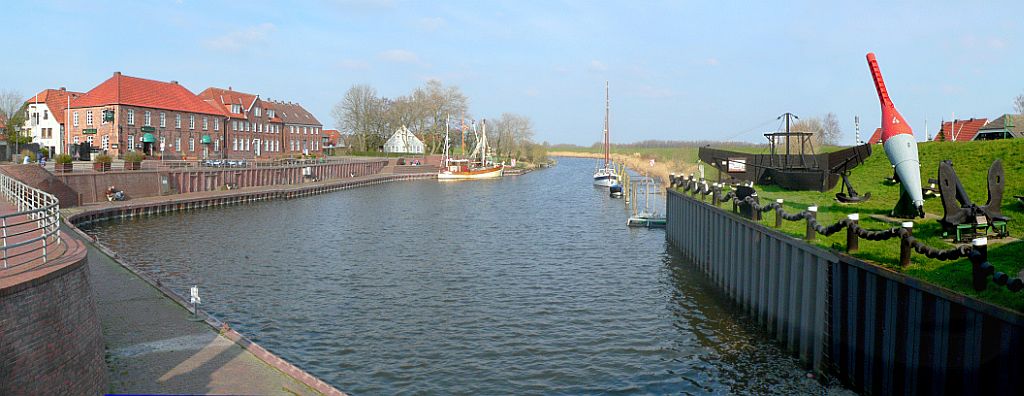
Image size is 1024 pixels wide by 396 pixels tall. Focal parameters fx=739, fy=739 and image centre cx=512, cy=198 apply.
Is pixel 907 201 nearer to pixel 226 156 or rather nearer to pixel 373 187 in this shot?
pixel 373 187

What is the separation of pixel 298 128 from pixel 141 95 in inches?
1702

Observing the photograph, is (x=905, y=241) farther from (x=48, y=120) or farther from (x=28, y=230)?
(x=48, y=120)

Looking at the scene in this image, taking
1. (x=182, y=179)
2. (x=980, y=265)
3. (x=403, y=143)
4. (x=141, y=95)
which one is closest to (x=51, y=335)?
(x=980, y=265)

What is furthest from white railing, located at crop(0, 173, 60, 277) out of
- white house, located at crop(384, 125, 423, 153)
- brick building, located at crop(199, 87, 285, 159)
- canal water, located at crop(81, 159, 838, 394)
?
white house, located at crop(384, 125, 423, 153)

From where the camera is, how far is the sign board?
3650cm

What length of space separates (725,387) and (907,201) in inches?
301

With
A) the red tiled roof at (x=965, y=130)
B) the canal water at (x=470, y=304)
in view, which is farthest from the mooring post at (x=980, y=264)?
the red tiled roof at (x=965, y=130)

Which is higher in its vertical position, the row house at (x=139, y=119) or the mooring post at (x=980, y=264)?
the row house at (x=139, y=119)

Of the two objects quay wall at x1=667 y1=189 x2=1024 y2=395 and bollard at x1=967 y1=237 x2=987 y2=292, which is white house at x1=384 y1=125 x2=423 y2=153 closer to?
quay wall at x1=667 y1=189 x2=1024 y2=395

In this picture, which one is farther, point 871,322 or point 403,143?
point 403,143

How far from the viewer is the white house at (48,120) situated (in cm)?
8088

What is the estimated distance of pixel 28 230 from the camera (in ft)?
43.7

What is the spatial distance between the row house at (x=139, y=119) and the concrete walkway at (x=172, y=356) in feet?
207

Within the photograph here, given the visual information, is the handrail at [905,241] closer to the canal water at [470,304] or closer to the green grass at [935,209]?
the green grass at [935,209]
